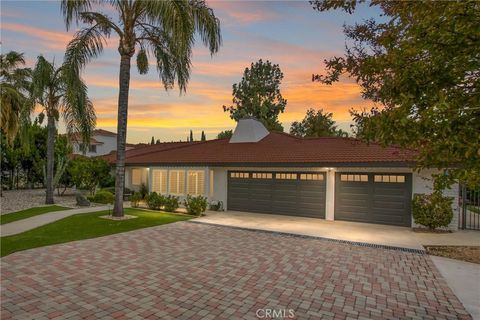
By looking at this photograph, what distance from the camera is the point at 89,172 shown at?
2250 cm

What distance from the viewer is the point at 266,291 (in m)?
5.97

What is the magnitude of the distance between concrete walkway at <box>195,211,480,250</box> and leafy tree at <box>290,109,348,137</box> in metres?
26.5

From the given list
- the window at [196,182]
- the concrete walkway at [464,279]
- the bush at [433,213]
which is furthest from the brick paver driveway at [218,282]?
the window at [196,182]

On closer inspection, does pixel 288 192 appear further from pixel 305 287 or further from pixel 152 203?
pixel 305 287


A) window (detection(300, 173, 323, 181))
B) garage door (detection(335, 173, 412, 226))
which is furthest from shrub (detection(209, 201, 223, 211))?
garage door (detection(335, 173, 412, 226))

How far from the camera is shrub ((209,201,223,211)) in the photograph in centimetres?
1792

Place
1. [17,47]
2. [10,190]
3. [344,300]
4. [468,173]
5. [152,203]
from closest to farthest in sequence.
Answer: [468,173] → [344,300] → [152,203] → [17,47] → [10,190]

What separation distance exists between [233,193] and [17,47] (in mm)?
19250

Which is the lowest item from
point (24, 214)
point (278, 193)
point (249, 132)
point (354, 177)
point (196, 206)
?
point (24, 214)

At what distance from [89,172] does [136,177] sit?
11.1ft

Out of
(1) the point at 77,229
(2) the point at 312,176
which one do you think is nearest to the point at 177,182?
(1) the point at 77,229

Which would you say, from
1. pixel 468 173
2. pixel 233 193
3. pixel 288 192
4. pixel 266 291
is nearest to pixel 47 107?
pixel 233 193

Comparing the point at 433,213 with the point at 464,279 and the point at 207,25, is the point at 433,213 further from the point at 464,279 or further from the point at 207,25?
the point at 207,25

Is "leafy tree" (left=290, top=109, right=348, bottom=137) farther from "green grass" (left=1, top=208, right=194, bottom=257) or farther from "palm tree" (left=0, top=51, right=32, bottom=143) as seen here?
"palm tree" (left=0, top=51, right=32, bottom=143)
